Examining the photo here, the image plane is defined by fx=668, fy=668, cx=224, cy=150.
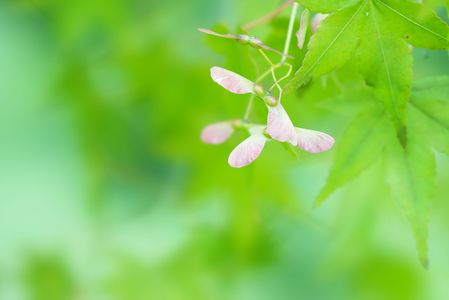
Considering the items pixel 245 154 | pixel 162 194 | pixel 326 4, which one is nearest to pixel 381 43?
pixel 326 4

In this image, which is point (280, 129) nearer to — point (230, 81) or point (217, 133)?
point (230, 81)

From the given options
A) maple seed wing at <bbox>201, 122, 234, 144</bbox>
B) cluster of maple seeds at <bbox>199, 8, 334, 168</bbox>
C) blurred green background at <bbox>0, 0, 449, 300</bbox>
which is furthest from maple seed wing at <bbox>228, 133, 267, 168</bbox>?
blurred green background at <bbox>0, 0, 449, 300</bbox>

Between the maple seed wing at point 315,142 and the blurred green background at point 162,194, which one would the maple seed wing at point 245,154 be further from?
the blurred green background at point 162,194

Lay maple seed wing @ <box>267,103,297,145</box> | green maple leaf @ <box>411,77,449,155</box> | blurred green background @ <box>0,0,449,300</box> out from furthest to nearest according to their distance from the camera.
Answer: blurred green background @ <box>0,0,449,300</box>
green maple leaf @ <box>411,77,449,155</box>
maple seed wing @ <box>267,103,297,145</box>

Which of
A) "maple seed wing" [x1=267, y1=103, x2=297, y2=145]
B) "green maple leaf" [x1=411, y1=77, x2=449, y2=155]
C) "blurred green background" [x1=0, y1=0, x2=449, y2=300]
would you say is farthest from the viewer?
"blurred green background" [x1=0, y1=0, x2=449, y2=300]

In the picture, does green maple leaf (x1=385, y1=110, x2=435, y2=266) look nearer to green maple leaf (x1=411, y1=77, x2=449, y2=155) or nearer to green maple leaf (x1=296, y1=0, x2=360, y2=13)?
green maple leaf (x1=411, y1=77, x2=449, y2=155)

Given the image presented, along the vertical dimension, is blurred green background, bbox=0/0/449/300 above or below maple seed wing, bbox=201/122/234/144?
above

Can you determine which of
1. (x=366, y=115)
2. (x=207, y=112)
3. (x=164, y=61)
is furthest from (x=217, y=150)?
(x=366, y=115)
